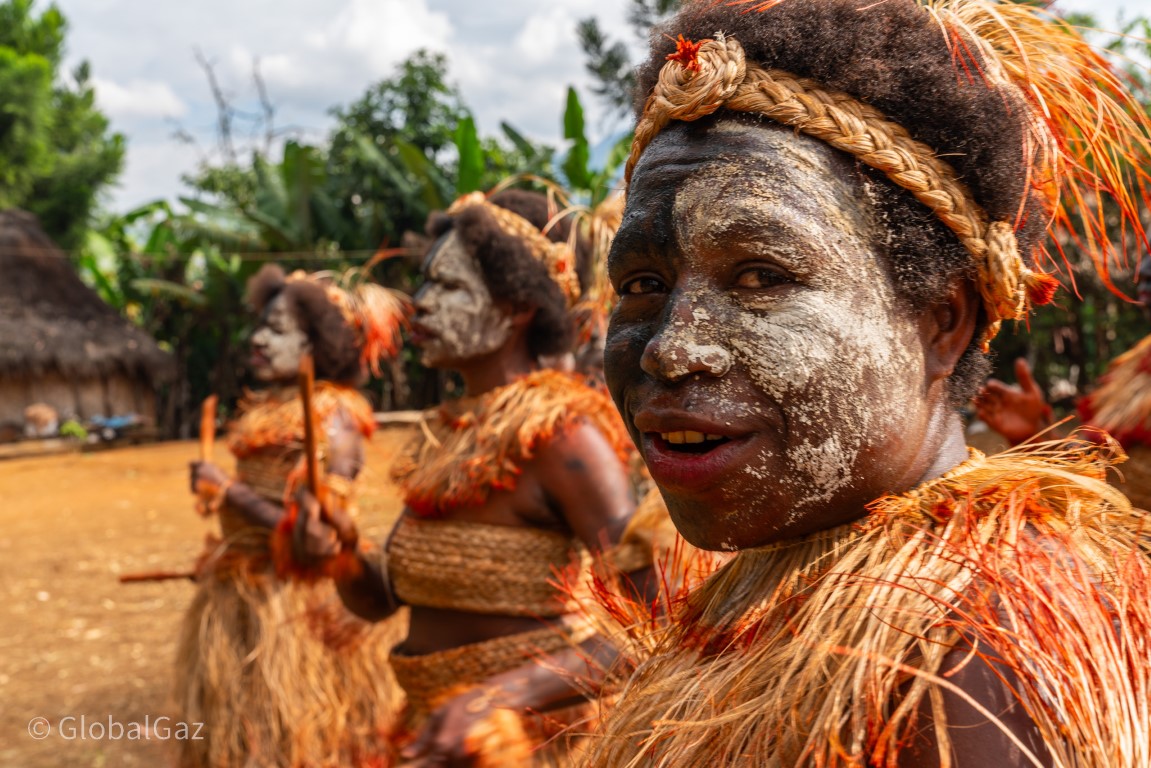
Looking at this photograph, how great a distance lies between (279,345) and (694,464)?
171 inches

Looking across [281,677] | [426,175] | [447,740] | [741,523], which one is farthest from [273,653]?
[426,175]

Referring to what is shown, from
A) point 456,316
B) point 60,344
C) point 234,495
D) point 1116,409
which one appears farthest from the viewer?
point 60,344

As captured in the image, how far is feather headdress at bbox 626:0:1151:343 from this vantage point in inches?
51.4

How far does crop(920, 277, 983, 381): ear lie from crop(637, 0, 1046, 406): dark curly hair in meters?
0.02

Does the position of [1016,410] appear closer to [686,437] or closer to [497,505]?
[497,505]

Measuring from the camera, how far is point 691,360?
1.27 meters

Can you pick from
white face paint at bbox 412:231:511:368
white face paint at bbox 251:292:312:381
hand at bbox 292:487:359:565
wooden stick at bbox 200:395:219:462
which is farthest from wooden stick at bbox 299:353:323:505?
white face paint at bbox 251:292:312:381

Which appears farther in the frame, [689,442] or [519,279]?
[519,279]

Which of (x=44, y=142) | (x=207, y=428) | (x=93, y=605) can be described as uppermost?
(x=44, y=142)

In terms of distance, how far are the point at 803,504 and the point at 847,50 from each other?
0.62m

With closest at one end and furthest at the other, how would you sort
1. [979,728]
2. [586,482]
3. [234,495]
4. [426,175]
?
[979,728], [586,482], [234,495], [426,175]

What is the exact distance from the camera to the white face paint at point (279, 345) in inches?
206

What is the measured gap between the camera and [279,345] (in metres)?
5.26

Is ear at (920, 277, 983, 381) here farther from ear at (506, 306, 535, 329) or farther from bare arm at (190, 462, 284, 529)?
bare arm at (190, 462, 284, 529)
